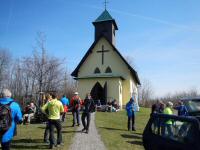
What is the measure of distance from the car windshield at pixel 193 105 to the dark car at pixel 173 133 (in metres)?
3.49

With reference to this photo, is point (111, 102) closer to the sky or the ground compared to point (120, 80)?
closer to the ground

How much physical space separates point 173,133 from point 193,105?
15.0 feet

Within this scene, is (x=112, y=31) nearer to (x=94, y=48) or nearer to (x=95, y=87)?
(x=94, y=48)

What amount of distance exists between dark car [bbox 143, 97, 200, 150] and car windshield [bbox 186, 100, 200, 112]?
349cm

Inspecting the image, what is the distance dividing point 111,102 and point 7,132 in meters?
25.3

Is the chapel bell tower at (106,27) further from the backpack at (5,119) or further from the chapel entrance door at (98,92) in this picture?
the backpack at (5,119)

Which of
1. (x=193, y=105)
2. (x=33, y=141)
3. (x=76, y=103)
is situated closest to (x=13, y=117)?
(x=33, y=141)

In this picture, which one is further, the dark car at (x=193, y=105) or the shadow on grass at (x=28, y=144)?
the shadow on grass at (x=28, y=144)

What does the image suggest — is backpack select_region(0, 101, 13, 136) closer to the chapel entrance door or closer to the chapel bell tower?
the chapel entrance door

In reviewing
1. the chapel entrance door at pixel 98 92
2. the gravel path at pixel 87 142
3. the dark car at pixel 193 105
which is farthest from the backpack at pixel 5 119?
the chapel entrance door at pixel 98 92

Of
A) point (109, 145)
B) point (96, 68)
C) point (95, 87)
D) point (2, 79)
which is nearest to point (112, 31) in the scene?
point (96, 68)

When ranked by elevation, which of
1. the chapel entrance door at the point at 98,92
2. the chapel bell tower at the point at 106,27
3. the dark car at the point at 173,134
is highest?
the chapel bell tower at the point at 106,27

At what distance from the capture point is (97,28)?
3725cm

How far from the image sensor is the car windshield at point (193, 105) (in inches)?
398
